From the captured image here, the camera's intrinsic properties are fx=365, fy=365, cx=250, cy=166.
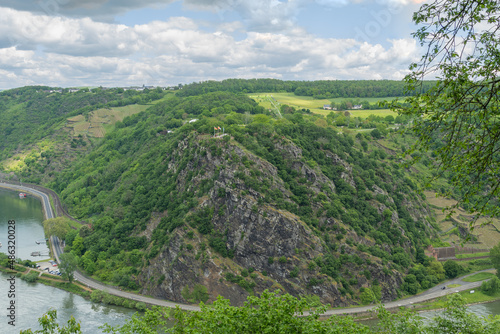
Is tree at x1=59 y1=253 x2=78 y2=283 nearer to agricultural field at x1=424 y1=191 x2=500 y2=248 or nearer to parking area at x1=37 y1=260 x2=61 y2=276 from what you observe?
parking area at x1=37 y1=260 x2=61 y2=276

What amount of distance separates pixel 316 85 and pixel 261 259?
116 m

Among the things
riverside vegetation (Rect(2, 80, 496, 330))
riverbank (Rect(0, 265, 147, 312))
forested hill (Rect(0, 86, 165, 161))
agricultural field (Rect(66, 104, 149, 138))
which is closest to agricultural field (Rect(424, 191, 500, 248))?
riverside vegetation (Rect(2, 80, 496, 330))

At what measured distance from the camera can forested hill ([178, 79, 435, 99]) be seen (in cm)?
14262

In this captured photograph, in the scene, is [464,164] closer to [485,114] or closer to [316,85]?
[485,114]

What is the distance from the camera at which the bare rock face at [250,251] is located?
5762 centimetres

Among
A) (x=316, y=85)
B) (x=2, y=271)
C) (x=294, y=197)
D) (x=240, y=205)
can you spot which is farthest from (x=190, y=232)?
(x=316, y=85)

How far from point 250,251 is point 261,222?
5048 millimetres

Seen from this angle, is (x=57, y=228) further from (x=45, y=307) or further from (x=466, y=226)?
(x=466, y=226)

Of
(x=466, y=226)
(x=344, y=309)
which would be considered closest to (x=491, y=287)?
(x=466, y=226)

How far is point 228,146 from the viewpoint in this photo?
220 ft

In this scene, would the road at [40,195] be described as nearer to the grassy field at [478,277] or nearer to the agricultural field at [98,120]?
the agricultural field at [98,120]

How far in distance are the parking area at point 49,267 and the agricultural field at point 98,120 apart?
81894 mm

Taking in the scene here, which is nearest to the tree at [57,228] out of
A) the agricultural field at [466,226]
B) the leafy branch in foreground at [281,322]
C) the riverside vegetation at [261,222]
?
the riverside vegetation at [261,222]

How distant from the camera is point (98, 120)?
150 m
